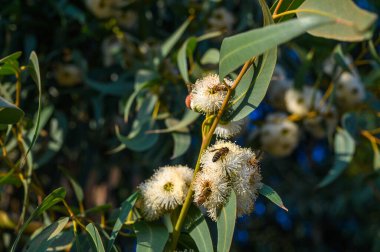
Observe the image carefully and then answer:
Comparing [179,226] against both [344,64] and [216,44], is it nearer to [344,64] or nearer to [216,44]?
[344,64]

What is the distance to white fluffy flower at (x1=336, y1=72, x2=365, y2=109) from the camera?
2.01m

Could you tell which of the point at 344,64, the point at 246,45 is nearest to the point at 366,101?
the point at 344,64

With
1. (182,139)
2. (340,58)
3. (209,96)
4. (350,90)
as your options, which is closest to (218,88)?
(209,96)

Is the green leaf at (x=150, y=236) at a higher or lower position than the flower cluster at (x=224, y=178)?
lower

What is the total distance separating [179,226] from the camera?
1015 millimetres

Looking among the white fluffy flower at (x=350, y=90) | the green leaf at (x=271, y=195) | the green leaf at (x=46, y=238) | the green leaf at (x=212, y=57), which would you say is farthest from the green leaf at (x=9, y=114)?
the white fluffy flower at (x=350, y=90)

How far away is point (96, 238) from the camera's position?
0.98 meters

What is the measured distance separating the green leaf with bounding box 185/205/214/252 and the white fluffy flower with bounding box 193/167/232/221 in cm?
5

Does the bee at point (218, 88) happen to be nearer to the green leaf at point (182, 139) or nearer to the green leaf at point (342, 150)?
the green leaf at point (182, 139)

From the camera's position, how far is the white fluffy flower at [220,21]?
193 centimetres

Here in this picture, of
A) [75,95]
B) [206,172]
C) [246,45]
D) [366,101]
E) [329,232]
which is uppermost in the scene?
[246,45]

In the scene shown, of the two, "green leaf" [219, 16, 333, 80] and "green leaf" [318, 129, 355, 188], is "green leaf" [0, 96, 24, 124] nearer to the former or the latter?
"green leaf" [219, 16, 333, 80]

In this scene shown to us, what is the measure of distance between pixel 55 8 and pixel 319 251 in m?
1.82

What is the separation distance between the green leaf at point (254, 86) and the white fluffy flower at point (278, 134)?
99cm
